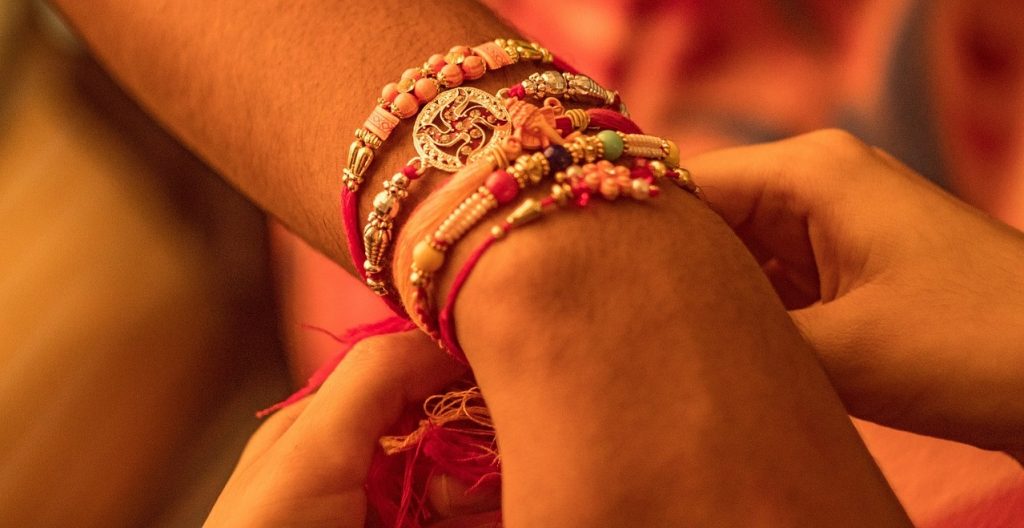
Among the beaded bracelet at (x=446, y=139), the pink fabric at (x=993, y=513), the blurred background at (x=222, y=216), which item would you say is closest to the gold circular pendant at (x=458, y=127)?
the beaded bracelet at (x=446, y=139)

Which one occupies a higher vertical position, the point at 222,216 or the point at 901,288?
the point at 222,216

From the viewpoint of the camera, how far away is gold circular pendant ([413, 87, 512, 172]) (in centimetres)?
54

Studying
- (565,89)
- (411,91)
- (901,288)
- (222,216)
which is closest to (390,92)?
(411,91)

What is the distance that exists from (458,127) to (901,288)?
39cm

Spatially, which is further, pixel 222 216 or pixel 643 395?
pixel 222 216

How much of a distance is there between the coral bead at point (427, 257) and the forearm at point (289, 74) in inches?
3.0

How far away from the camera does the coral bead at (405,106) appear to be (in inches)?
21.7

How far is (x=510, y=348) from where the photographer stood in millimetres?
473

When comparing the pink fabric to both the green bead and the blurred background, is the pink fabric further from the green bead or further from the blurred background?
the green bead

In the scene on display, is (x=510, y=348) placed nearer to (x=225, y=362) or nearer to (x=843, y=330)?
(x=843, y=330)

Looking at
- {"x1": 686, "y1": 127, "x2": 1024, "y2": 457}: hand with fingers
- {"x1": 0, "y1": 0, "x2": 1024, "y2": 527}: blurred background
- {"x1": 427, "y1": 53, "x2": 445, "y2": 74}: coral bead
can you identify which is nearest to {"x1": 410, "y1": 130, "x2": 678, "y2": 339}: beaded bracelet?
{"x1": 427, "y1": 53, "x2": 445, "y2": 74}: coral bead

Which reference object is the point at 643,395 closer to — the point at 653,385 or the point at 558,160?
the point at 653,385

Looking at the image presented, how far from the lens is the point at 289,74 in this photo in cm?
65

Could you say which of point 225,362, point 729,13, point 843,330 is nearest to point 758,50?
point 729,13
